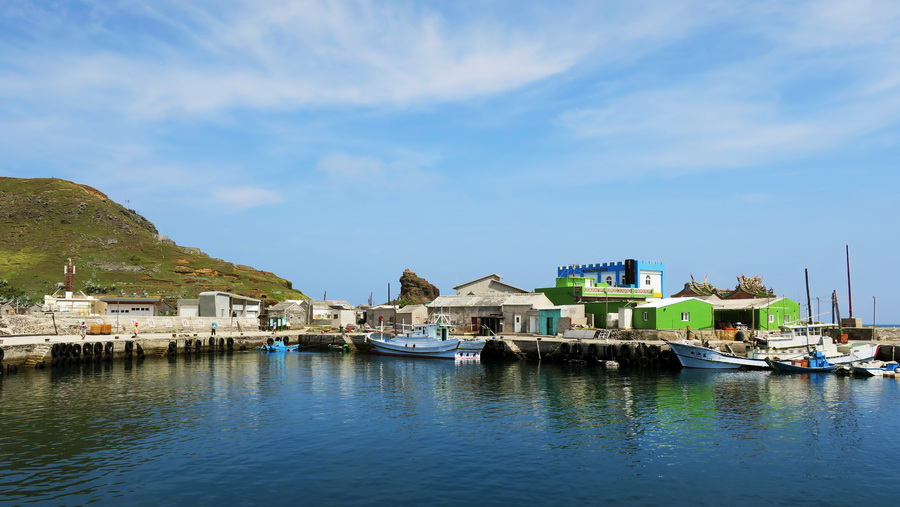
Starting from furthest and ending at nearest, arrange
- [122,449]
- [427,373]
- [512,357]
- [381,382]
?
[512,357] → [427,373] → [381,382] → [122,449]

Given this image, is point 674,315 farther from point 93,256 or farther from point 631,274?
point 93,256

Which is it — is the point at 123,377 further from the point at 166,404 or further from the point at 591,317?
the point at 591,317

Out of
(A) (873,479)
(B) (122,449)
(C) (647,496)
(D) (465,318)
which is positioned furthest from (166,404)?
(D) (465,318)

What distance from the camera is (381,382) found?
155 feet

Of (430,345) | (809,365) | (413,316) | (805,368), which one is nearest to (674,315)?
(809,365)

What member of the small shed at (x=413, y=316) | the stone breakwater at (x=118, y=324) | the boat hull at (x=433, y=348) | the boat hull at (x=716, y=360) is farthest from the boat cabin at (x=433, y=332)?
the stone breakwater at (x=118, y=324)

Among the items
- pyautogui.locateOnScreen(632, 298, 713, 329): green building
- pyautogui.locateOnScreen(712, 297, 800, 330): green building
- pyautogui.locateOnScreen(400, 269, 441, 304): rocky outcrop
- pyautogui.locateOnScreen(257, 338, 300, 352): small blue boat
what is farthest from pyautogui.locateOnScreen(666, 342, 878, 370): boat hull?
pyautogui.locateOnScreen(400, 269, 441, 304): rocky outcrop

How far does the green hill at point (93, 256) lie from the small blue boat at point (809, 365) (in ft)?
401

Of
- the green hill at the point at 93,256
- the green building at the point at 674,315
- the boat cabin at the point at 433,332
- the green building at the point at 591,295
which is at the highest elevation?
the green hill at the point at 93,256

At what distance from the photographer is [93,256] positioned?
156 metres

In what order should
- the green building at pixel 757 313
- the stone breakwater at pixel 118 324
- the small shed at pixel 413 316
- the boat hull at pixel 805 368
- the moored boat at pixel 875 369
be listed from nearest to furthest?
the moored boat at pixel 875 369 < the boat hull at pixel 805 368 < the stone breakwater at pixel 118 324 < the green building at pixel 757 313 < the small shed at pixel 413 316

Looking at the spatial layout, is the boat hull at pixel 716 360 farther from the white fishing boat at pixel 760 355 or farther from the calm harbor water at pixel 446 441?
the calm harbor water at pixel 446 441

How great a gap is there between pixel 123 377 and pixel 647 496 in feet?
142

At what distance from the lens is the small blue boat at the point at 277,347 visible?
75.6m
